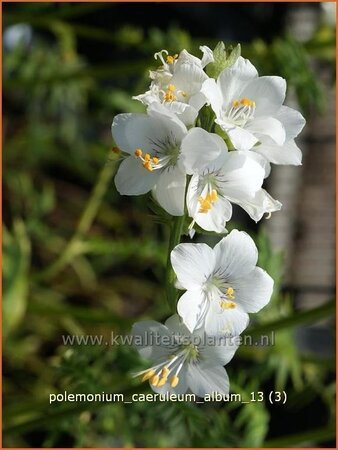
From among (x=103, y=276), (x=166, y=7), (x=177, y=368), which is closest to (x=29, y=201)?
(x=103, y=276)

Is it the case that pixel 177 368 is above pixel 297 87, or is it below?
below

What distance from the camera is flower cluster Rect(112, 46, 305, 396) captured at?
0.63 metres

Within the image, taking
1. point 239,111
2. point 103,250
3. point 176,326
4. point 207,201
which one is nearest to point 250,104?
point 239,111

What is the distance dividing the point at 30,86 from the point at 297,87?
26.9 inches

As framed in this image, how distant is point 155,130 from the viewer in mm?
654

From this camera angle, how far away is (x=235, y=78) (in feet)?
2.16

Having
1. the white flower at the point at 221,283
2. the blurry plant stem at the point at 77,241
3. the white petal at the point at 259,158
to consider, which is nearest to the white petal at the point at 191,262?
the white flower at the point at 221,283

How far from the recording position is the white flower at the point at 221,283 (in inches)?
25.1

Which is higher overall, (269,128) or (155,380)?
(269,128)

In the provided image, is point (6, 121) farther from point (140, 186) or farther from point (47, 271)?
point (140, 186)

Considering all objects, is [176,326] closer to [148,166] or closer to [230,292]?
[230,292]

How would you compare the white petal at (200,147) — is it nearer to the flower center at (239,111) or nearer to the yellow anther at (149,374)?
the flower center at (239,111)

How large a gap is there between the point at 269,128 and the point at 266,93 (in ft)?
0.13

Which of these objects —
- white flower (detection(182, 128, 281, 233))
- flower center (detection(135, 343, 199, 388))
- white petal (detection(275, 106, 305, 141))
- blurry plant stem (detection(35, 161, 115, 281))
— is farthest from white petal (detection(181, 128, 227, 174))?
blurry plant stem (detection(35, 161, 115, 281))
